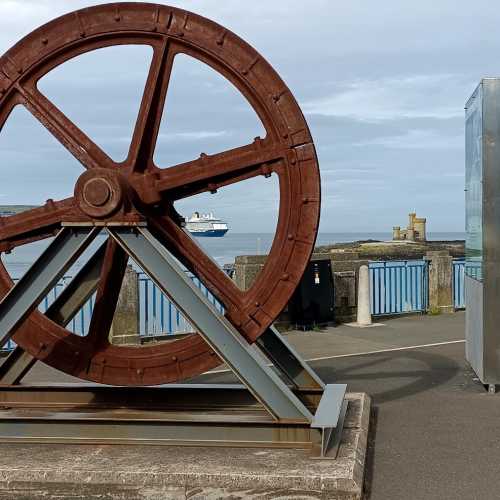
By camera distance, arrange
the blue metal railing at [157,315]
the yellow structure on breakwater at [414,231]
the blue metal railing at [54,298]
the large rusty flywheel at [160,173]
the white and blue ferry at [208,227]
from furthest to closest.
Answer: the white and blue ferry at [208,227] < the yellow structure on breakwater at [414,231] < the blue metal railing at [157,315] < the blue metal railing at [54,298] < the large rusty flywheel at [160,173]

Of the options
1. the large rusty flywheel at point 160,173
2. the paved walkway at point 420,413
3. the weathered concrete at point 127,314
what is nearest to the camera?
the paved walkway at point 420,413

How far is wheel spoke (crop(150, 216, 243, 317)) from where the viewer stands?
626cm

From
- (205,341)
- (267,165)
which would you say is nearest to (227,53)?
(267,165)

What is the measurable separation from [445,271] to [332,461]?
11107 mm

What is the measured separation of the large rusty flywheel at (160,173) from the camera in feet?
19.8

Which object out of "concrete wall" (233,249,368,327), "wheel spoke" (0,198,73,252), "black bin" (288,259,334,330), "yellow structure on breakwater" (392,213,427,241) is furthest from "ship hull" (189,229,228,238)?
"wheel spoke" (0,198,73,252)

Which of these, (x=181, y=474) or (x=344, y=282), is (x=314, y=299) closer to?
(x=344, y=282)

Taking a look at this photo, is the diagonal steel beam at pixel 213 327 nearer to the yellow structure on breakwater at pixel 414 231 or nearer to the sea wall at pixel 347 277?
the sea wall at pixel 347 277

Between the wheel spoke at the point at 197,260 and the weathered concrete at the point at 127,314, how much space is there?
5.22m

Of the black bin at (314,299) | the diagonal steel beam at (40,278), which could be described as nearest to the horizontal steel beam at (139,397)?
the diagonal steel beam at (40,278)

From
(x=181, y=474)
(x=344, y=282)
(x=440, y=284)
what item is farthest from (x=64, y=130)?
(x=440, y=284)

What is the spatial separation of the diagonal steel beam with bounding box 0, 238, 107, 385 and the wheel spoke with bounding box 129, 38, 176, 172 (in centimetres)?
99

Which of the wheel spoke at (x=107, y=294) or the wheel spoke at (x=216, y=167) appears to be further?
the wheel spoke at (x=107, y=294)

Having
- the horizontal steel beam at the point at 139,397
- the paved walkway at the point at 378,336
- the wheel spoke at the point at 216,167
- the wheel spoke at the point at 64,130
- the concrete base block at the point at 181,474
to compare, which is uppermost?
the wheel spoke at the point at 64,130
